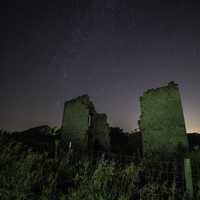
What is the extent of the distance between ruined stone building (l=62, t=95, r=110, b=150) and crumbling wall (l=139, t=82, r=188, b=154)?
4.76 m

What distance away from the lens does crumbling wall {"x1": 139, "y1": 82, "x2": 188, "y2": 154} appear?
34.1 ft

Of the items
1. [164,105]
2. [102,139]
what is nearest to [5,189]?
[164,105]

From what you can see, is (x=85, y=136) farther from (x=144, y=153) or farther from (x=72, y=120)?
(x=144, y=153)

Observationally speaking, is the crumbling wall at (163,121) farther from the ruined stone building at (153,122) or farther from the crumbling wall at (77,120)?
the crumbling wall at (77,120)

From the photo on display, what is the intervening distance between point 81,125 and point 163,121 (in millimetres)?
6685

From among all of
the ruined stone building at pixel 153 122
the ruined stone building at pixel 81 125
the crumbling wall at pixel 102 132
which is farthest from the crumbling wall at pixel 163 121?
the crumbling wall at pixel 102 132

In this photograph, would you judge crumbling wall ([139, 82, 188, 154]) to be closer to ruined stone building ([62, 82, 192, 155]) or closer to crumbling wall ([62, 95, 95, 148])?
ruined stone building ([62, 82, 192, 155])

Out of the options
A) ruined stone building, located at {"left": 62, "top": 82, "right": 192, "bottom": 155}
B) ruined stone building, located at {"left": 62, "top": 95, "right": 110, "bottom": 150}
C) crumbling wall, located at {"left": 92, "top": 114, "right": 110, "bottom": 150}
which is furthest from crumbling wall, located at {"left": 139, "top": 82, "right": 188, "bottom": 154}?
crumbling wall, located at {"left": 92, "top": 114, "right": 110, "bottom": 150}

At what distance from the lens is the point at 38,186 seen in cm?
372

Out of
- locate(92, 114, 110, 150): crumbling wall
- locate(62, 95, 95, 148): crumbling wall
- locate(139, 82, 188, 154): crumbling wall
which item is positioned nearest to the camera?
locate(139, 82, 188, 154): crumbling wall

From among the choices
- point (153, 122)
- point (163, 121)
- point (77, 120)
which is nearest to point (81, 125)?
point (77, 120)

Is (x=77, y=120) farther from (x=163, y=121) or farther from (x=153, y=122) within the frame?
(x=163, y=121)

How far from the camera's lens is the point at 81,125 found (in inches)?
580

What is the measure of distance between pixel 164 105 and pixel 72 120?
7884mm
